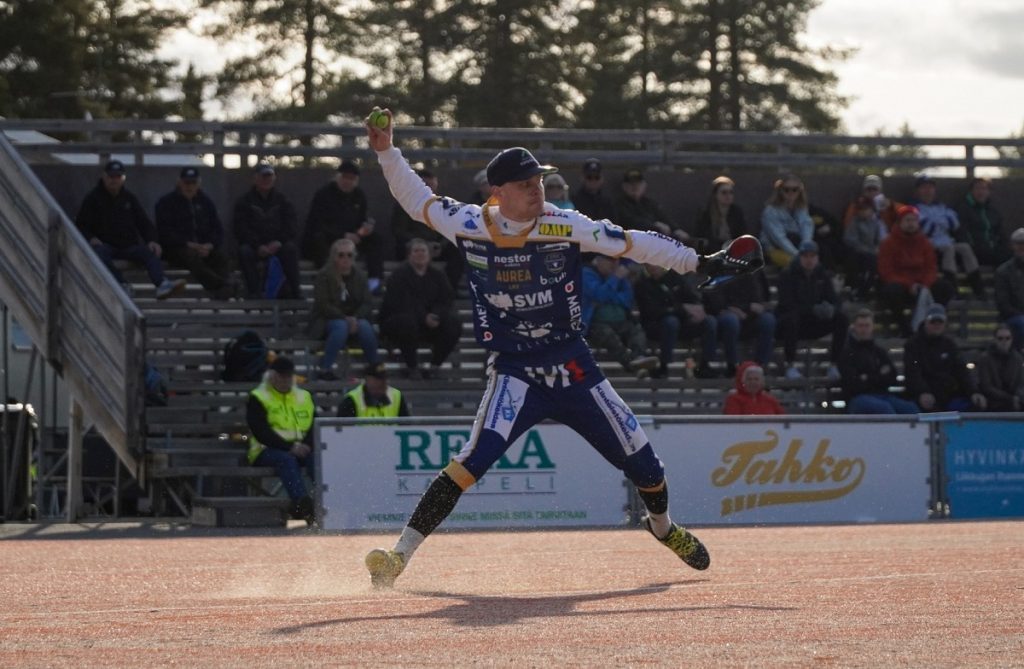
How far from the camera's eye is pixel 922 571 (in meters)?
9.52

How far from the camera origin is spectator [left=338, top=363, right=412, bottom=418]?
1681 cm

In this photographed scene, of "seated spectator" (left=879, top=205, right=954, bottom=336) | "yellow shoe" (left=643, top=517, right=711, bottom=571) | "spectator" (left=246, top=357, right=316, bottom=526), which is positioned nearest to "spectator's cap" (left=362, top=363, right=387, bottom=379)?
"spectator" (left=246, top=357, right=316, bottom=526)

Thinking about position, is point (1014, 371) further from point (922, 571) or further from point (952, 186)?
point (922, 571)

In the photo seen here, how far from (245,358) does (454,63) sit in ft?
82.3

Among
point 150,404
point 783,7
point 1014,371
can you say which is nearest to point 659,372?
point 1014,371

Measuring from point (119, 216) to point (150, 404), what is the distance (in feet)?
7.33

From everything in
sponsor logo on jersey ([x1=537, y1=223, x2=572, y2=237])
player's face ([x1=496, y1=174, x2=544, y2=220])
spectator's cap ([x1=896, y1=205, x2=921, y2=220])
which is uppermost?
spectator's cap ([x1=896, y1=205, x2=921, y2=220])

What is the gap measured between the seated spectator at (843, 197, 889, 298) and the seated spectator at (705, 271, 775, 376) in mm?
2161

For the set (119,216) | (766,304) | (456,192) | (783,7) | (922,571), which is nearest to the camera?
(922,571)

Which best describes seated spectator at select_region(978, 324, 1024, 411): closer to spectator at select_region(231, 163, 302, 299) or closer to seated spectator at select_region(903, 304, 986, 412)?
seated spectator at select_region(903, 304, 986, 412)

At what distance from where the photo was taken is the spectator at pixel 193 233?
19516 mm

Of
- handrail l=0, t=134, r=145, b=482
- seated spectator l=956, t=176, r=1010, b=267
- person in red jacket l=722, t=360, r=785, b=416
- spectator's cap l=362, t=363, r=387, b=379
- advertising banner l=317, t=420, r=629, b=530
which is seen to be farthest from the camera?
seated spectator l=956, t=176, r=1010, b=267

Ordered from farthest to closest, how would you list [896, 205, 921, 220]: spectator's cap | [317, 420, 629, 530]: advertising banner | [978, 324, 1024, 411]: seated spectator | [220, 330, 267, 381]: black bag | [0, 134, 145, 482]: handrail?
1. [896, 205, 921, 220]: spectator's cap
2. [978, 324, 1024, 411]: seated spectator
3. [220, 330, 267, 381]: black bag
4. [0, 134, 145, 482]: handrail
5. [317, 420, 629, 530]: advertising banner

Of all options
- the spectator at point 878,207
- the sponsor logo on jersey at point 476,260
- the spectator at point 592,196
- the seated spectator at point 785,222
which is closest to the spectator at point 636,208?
the spectator at point 592,196
